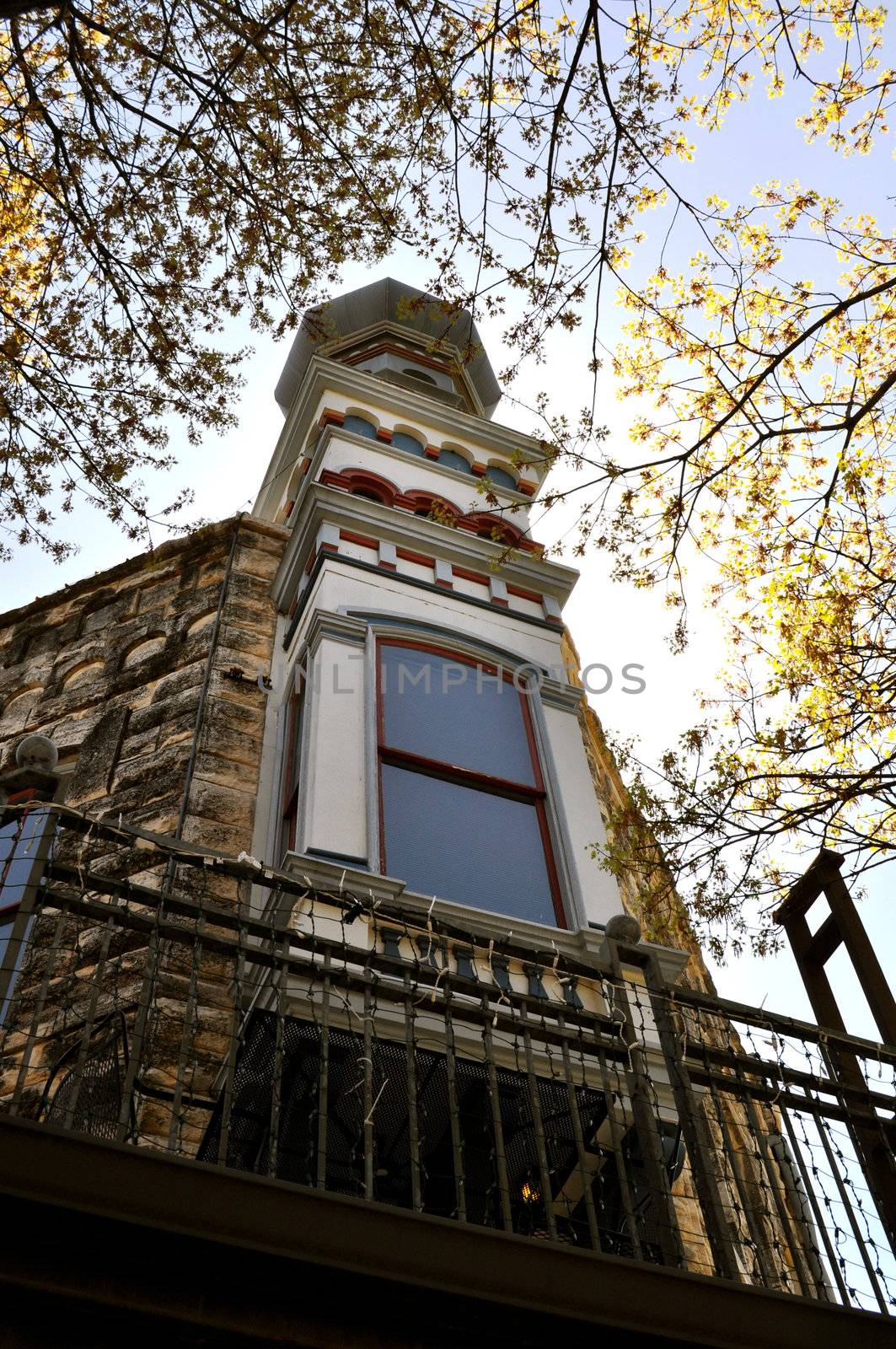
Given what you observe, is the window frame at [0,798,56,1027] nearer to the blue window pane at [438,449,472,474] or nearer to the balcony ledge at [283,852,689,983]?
the balcony ledge at [283,852,689,983]

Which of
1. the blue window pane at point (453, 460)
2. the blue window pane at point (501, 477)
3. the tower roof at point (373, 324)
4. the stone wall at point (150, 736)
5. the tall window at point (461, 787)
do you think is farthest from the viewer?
the tower roof at point (373, 324)

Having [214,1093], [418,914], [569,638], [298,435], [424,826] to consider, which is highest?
[298,435]

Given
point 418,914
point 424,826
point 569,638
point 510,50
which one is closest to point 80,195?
point 510,50

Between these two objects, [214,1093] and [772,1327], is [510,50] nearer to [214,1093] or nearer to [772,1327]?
Answer: [214,1093]

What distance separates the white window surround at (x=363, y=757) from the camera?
7.25m

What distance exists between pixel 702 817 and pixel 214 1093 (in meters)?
3.94

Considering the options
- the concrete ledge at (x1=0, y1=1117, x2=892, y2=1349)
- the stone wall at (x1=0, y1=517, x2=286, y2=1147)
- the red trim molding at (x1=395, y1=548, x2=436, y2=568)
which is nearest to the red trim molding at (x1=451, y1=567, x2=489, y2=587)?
the red trim molding at (x1=395, y1=548, x2=436, y2=568)

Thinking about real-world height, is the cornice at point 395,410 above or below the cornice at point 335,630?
above

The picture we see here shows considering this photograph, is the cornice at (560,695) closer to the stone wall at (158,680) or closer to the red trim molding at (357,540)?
the red trim molding at (357,540)

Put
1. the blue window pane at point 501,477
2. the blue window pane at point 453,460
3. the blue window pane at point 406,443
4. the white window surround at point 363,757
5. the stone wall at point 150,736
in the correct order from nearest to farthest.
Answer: the stone wall at point 150,736, the white window surround at point 363,757, the blue window pane at point 406,443, the blue window pane at point 453,460, the blue window pane at point 501,477

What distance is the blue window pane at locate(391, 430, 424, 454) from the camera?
12.0 metres

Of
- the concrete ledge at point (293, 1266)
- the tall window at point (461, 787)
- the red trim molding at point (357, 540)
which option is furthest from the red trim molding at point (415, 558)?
the concrete ledge at point (293, 1266)

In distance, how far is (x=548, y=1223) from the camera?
166 inches

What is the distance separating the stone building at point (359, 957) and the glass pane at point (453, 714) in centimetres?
3
